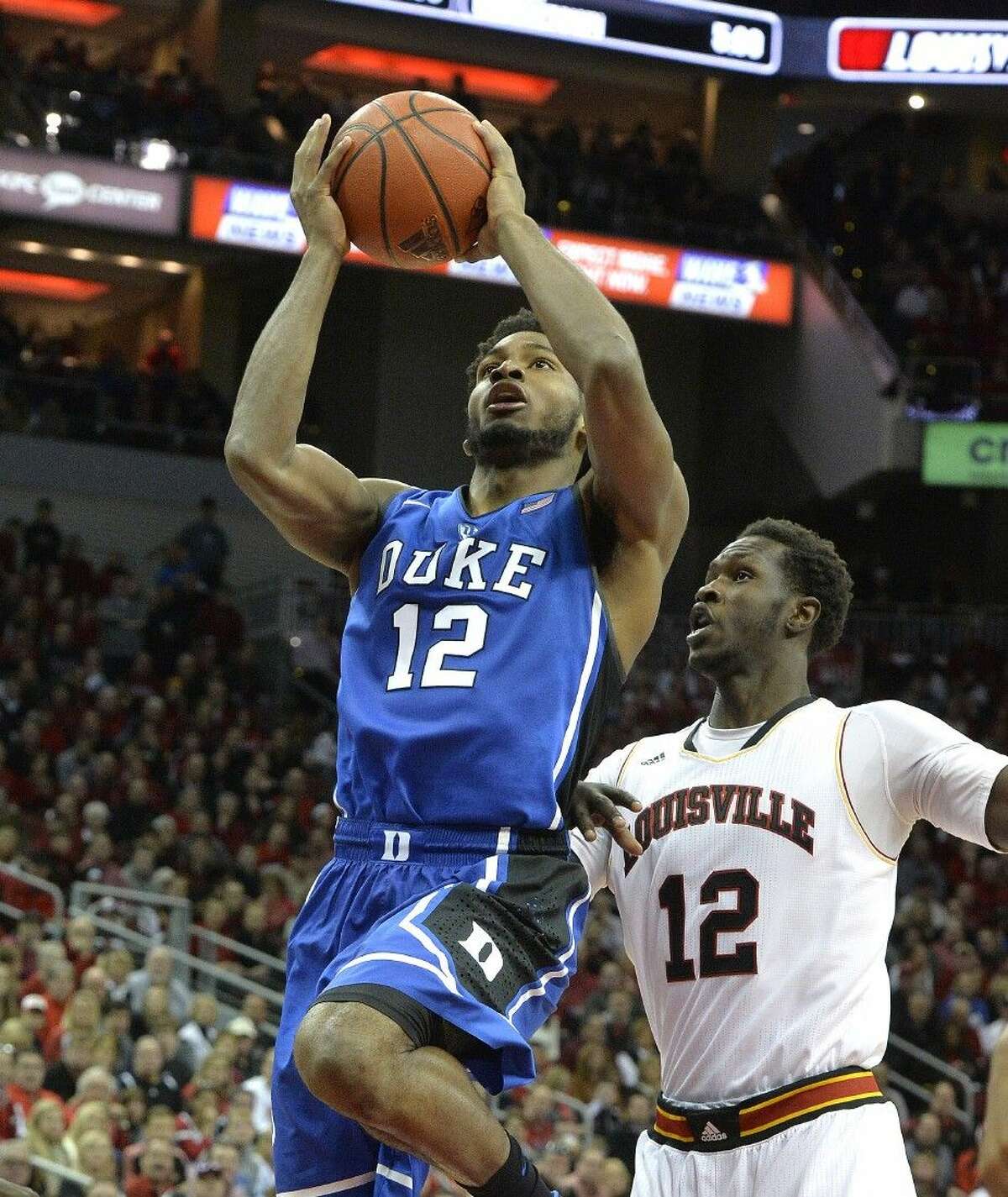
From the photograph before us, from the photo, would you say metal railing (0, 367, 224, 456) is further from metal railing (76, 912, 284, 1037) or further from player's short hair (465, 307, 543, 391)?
player's short hair (465, 307, 543, 391)

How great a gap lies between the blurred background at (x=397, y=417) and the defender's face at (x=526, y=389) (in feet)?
22.5

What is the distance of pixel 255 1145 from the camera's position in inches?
417

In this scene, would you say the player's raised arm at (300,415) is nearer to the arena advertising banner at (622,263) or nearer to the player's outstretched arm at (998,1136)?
the player's outstretched arm at (998,1136)

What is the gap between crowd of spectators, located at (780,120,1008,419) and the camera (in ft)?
81.6

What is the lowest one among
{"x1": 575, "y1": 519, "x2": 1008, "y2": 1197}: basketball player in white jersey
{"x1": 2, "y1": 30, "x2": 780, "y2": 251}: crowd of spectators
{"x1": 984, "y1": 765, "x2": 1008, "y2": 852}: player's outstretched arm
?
{"x1": 575, "y1": 519, "x2": 1008, "y2": 1197}: basketball player in white jersey

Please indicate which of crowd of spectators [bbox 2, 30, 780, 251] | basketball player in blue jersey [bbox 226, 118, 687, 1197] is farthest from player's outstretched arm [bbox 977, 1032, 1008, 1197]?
crowd of spectators [bbox 2, 30, 780, 251]

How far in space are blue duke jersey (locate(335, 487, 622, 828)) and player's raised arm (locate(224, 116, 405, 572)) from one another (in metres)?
0.15

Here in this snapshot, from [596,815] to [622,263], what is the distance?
20.5 metres

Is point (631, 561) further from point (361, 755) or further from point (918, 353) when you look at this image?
point (918, 353)

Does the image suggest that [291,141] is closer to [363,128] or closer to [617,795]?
[363,128]

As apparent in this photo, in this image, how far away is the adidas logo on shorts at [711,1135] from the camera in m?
4.77

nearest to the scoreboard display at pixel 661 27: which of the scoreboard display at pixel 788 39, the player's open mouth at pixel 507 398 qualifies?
the scoreboard display at pixel 788 39

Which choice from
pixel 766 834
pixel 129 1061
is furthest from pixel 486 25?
pixel 766 834

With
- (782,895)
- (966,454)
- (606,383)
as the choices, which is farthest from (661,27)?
(606,383)
